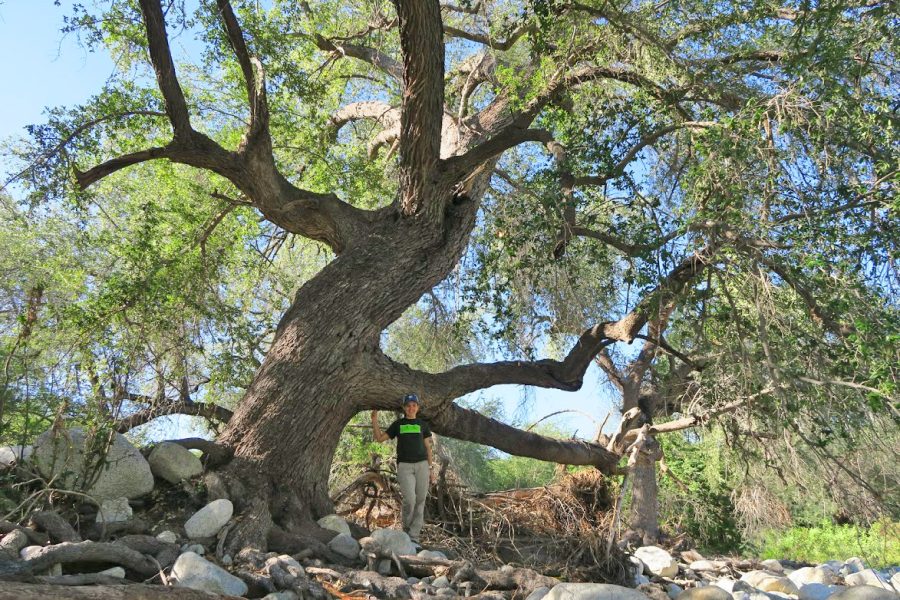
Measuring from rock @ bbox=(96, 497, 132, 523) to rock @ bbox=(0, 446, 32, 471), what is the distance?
711mm

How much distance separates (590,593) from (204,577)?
260cm

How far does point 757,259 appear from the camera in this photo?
5.64 meters

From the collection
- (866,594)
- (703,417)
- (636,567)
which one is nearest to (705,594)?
(636,567)

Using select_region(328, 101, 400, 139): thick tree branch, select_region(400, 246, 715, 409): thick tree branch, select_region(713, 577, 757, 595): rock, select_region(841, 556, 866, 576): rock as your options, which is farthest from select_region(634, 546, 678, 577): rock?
select_region(328, 101, 400, 139): thick tree branch

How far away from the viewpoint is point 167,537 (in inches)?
201

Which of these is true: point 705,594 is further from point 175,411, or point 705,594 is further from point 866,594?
point 175,411

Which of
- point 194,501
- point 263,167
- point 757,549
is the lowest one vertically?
point 757,549

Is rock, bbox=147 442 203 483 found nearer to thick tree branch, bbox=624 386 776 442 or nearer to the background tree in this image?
the background tree

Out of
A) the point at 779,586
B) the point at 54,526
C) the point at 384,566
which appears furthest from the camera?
the point at 779,586

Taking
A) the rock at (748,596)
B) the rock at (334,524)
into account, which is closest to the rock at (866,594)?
the rock at (748,596)

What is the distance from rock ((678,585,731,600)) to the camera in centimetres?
601

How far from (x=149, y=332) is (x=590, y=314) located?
6018mm

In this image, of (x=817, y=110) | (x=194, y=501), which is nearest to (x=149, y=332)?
(x=194, y=501)

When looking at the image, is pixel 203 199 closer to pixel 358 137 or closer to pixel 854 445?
pixel 358 137
